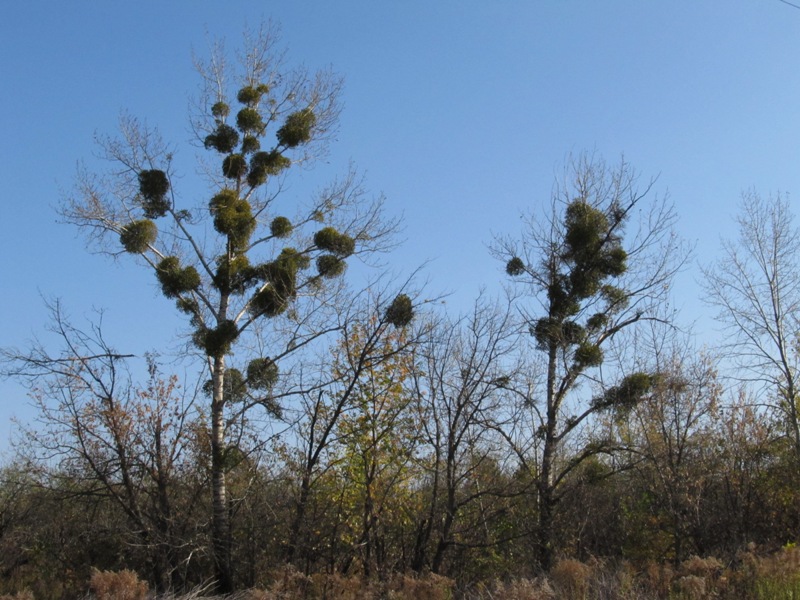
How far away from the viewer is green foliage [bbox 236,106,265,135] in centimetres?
1472

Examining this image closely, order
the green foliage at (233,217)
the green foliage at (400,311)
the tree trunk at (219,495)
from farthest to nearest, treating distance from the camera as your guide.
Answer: the green foliage at (233,217), the green foliage at (400,311), the tree trunk at (219,495)

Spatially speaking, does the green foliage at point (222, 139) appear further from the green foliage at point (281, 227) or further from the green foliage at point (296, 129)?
the green foliage at point (281, 227)

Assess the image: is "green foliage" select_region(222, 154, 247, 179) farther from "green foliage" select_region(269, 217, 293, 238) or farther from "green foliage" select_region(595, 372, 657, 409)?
"green foliage" select_region(595, 372, 657, 409)

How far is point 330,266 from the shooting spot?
13312 millimetres

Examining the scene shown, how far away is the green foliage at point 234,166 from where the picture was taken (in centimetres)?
1477

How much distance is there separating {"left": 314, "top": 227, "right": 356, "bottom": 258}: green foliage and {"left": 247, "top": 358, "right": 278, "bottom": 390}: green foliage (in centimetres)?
232

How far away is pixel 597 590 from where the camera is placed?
26.2ft

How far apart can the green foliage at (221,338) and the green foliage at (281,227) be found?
2.26 m

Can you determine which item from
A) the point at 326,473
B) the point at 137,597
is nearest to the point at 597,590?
the point at 137,597

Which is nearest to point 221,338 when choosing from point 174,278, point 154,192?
point 174,278

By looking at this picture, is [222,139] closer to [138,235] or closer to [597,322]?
[138,235]

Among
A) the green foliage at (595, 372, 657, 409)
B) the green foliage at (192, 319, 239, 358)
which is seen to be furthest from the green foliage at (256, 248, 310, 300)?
the green foliage at (595, 372, 657, 409)

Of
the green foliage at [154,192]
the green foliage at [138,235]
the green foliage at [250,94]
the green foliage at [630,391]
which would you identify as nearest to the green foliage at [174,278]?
the green foliage at [138,235]

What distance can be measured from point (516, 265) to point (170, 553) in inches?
355
